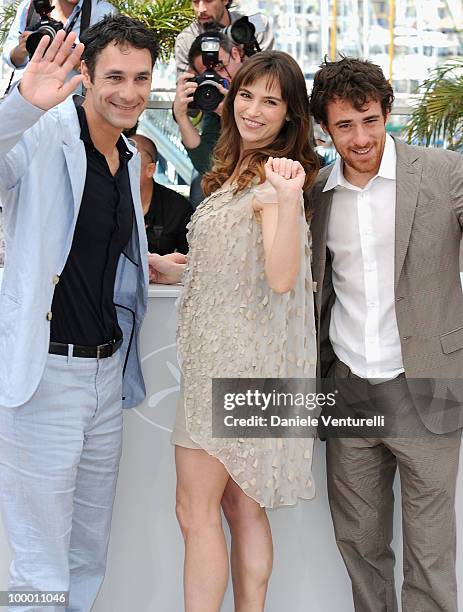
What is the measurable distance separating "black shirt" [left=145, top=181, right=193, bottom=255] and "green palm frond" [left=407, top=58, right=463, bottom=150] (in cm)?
293

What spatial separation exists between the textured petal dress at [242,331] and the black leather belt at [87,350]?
18 cm

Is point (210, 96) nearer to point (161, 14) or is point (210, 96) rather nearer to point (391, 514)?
point (391, 514)

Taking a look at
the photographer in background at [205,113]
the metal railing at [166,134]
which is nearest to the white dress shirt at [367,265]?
the photographer in background at [205,113]

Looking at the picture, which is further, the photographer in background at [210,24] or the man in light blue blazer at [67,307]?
the photographer in background at [210,24]

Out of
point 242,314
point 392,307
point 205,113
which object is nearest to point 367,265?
point 392,307

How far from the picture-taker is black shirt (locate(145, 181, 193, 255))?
128 inches

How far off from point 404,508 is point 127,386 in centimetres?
85

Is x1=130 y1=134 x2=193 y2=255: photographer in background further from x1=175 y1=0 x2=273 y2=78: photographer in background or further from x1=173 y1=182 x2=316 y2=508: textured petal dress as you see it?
x1=173 y1=182 x2=316 y2=508: textured petal dress

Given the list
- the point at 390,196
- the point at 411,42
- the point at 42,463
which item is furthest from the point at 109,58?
the point at 411,42

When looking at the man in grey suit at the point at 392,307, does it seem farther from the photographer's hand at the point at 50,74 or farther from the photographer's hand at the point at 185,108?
the photographer's hand at the point at 185,108

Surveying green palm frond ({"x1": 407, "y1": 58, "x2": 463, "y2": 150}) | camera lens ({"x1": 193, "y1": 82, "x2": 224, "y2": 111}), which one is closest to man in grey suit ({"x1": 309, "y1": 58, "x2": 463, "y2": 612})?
camera lens ({"x1": 193, "y1": 82, "x2": 224, "y2": 111})

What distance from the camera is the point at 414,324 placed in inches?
91.6

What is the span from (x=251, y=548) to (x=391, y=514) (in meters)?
0.43

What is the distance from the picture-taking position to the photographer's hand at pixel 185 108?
127 inches
